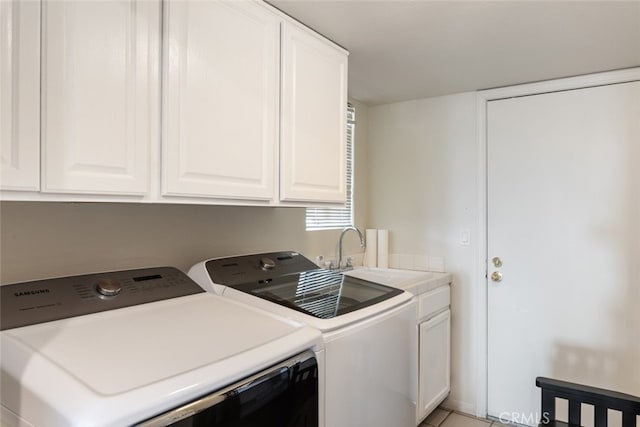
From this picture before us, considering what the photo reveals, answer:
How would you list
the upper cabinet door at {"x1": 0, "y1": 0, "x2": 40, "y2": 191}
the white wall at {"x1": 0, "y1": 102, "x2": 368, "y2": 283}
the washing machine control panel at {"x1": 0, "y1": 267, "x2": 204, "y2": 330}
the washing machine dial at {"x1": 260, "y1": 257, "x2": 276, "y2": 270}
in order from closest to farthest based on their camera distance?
the upper cabinet door at {"x1": 0, "y1": 0, "x2": 40, "y2": 191} < the washing machine control panel at {"x1": 0, "y1": 267, "x2": 204, "y2": 330} < the white wall at {"x1": 0, "y1": 102, "x2": 368, "y2": 283} < the washing machine dial at {"x1": 260, "y1": 257, "x2": 276, "y2": 270}

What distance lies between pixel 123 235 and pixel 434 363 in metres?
1.97

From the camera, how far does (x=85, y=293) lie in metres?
1.23

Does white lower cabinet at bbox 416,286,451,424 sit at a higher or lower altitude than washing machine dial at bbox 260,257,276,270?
lower

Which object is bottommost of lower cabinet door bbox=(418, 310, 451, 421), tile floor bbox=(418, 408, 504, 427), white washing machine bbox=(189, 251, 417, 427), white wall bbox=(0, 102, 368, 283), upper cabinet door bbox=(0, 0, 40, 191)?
tile floor bbox=(418, 408, 504, 427)

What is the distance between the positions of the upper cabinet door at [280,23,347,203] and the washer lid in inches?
24.1

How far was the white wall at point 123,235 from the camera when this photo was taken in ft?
4.08

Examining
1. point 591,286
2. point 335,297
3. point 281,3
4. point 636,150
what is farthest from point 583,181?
point 281,3

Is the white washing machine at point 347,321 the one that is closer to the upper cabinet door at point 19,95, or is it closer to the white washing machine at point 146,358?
the white washing machine at point 146,358

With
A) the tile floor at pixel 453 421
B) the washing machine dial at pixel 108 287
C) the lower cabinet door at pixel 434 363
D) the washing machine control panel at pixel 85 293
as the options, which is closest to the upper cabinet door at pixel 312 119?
the washing machine control panel at pixel 85 293

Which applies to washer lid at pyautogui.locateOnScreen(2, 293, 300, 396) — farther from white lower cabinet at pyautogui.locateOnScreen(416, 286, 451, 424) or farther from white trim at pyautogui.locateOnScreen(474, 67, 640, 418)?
white trim at pyautogui.locateOnScreen(474, 67, 640, 418)

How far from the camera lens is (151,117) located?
1.20m

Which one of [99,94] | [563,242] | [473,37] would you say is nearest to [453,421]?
[563,242]

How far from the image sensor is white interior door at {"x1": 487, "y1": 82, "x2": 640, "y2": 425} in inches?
89.2

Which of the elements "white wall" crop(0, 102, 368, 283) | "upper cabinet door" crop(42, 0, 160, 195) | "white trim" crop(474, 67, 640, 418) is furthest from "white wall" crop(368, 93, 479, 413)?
"upper cabinet door" crop(42, 0, 160, 195)
